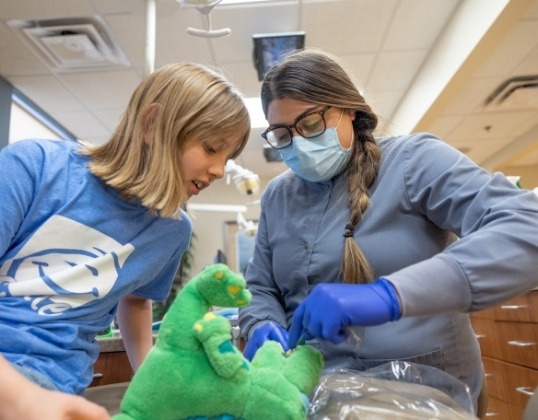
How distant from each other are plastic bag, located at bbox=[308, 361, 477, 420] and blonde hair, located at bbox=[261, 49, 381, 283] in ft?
0.57

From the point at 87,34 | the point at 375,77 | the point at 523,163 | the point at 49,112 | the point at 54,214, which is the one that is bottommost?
the point at 523,163

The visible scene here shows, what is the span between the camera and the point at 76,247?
771 mm

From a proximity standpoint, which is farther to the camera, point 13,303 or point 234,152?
point 234,152

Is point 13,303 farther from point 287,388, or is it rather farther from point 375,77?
point 375,77

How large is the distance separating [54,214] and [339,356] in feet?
1.85

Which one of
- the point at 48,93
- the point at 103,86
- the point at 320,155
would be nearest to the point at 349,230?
Answer: the point at 320,155

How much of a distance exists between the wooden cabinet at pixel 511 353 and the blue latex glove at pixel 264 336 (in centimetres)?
107

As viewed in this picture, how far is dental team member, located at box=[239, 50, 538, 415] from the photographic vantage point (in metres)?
0.56

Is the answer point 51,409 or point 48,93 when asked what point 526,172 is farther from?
point 51,409

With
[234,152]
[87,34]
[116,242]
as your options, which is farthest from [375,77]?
[116,242]

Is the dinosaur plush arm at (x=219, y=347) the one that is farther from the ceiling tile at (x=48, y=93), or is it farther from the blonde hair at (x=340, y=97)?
the ceiling tile at (x=48, y=93)

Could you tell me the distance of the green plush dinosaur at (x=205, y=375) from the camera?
0.47 meters

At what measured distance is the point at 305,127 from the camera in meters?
0.89

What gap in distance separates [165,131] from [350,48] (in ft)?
7.15
